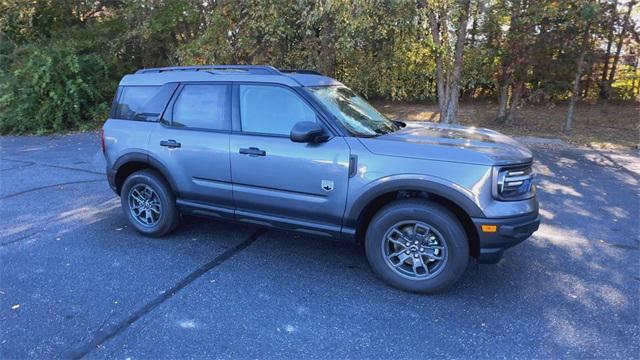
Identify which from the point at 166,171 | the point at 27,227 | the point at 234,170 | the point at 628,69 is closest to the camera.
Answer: the point at 234,170

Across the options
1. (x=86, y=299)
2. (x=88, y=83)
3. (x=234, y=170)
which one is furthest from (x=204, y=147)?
(x=88, y=83)

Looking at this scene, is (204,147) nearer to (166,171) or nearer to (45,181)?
(166,171)

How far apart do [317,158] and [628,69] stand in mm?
12705

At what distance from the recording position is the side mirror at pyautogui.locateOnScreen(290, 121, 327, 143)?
3.55 metres

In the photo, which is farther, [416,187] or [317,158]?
[317,158]

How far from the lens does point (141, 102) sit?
4.64 meters

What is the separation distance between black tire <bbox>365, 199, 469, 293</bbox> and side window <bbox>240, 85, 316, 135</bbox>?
1086 mm

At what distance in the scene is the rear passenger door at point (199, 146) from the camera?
414 cm

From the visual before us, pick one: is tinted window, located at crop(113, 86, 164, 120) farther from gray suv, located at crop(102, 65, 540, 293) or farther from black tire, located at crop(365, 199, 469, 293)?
black tire, located at crop(365, 199, 469, 293)

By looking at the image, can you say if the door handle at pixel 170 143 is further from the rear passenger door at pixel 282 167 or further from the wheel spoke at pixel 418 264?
the wheel spoke at pixel 418 264

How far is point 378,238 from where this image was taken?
3.56 meters

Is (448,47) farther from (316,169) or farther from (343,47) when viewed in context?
(316,169)

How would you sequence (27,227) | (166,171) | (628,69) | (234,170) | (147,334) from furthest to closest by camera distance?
(628,69), (27,227), (166,171), (234,170), (147,334)

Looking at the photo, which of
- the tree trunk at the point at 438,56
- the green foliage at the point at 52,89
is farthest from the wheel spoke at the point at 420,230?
the green foliage at the point at 52,89
